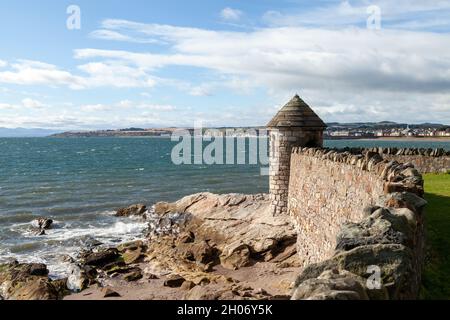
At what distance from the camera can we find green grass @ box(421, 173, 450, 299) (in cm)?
761

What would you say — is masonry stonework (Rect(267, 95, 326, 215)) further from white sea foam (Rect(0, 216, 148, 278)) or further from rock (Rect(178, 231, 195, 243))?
white sea foam (Rect(0, 216, 148, 278))

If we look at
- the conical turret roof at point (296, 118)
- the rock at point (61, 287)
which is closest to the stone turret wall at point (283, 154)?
the conical turret roof at point (296, 118)

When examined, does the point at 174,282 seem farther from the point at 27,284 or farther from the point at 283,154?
the point at 283,154

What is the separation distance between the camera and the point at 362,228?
5.85 meters

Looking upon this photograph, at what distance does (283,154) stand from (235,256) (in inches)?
185

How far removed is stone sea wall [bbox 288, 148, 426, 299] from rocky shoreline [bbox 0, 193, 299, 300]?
2.71 meters

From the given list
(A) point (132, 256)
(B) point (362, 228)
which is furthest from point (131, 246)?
(B) point (362, 228)

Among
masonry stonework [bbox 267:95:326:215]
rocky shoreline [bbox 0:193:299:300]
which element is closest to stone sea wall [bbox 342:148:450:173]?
masonry stonework [bbox 267:95:326:215]

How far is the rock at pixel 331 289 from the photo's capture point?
3804 mm

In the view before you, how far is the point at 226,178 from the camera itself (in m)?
57.2

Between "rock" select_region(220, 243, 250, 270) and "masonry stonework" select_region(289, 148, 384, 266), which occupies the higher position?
"masonry stonework" select_region(289, 148, 384, 266)
